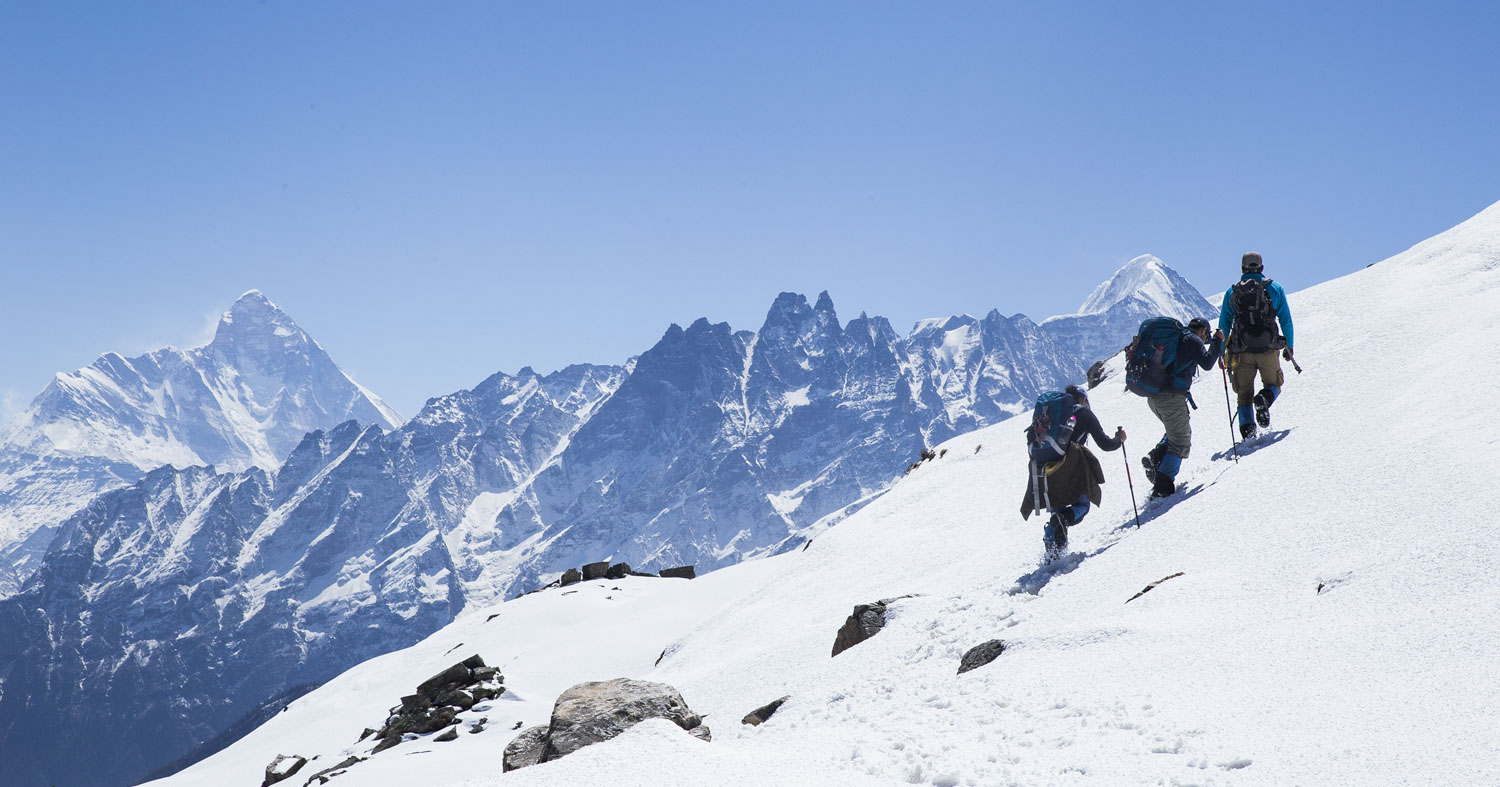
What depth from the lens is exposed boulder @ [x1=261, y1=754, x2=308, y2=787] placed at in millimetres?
24578

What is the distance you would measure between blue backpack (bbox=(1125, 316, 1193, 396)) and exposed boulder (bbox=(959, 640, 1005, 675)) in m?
5.36

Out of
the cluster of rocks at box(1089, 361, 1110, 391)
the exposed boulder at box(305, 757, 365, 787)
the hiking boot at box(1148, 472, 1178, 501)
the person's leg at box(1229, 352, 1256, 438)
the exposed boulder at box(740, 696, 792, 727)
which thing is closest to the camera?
the exposed boulder at box(740, 696, 792, 727)

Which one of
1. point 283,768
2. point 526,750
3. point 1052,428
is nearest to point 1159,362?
point 1052,428

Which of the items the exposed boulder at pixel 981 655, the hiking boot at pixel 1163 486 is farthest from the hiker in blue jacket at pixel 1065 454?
the exposed boulder at pixel 981 655

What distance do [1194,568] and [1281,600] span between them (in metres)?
1.66

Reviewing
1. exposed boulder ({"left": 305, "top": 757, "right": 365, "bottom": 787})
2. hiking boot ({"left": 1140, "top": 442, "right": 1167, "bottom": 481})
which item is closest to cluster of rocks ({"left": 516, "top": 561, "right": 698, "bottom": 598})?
exposed boulder ({"left": 305, "top": 757, "right": 365, "bottom": 787})

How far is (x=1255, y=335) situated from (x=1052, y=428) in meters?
4.17

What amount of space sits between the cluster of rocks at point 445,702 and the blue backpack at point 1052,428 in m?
14.5

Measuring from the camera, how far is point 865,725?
873 cm

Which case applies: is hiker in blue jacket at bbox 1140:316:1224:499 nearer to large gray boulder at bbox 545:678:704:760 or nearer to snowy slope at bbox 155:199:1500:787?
snowy slope at bbox 155:199:1500:787

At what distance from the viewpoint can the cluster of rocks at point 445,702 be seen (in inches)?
824

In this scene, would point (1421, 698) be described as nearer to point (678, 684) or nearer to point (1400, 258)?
point (678, 684)

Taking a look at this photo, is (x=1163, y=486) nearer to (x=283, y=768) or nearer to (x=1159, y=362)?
(x=1159, y=362)

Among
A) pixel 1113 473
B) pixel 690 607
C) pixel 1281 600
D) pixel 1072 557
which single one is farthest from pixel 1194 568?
pixel 690 607
